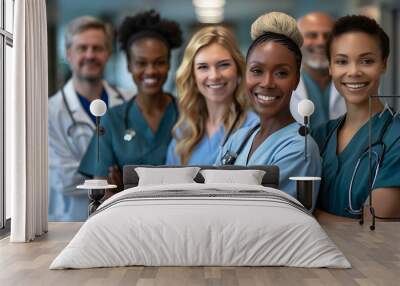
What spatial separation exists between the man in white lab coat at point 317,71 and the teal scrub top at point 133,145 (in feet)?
5.20

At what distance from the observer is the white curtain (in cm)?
627

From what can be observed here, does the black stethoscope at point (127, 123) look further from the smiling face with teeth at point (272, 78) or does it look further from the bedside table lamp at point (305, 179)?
the bedside table lamp at point (305, 179)

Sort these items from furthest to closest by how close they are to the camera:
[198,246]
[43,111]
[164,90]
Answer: [164,90]
[43,111]
[198,246]

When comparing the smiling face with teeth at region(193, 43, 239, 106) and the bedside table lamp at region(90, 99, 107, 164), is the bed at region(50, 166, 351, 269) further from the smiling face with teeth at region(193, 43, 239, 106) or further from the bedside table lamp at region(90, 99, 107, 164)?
the smiling face with teeth at region(193, 43, 239, 106)

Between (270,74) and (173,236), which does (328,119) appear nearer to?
(270,74)

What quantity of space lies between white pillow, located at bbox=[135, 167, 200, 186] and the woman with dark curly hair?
54 cm

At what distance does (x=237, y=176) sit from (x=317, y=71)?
1.72 m

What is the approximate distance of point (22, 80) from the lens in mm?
6281

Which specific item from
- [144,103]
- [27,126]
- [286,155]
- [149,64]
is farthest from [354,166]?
[27,126]

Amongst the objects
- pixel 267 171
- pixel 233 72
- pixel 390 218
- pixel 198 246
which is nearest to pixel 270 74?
pixel 233 72

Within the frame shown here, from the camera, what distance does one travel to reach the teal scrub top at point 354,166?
7469 millimetres

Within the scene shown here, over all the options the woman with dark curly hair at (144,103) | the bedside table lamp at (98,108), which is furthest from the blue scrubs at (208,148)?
the bedside table lamp at (98,108)

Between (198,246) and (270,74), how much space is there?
3311 millimetres

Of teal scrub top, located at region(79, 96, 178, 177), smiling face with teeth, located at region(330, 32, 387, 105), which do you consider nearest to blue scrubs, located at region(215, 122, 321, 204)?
smiling face with teeth, located at region(330, 32, 387, 105)
